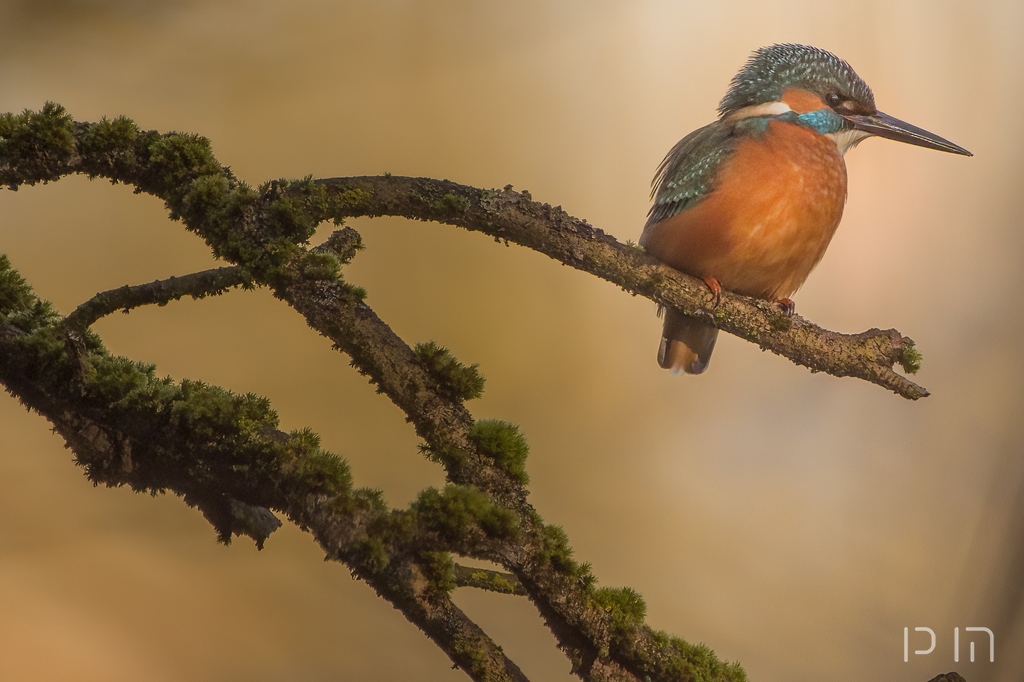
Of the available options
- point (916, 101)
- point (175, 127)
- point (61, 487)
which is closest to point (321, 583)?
point (61, 487)

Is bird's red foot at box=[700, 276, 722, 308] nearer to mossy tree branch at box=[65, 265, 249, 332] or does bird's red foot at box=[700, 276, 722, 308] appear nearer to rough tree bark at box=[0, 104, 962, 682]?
rough tree bark at box=[0, 104, 962, 682]

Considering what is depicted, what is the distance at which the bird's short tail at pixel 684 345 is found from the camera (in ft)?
3.83

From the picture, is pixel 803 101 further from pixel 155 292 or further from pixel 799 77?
pixel 155 292

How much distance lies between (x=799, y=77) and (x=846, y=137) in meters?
0.11

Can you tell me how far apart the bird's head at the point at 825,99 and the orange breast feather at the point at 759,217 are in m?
0.06

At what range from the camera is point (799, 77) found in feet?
3.78

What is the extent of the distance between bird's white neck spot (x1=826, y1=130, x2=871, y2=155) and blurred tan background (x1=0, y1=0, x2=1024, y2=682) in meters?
0.30

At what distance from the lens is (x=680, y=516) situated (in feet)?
4.68

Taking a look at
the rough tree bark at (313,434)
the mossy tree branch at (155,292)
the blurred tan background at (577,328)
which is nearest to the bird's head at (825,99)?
the blurred tan background at (577,328)

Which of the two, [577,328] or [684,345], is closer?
[684,345]

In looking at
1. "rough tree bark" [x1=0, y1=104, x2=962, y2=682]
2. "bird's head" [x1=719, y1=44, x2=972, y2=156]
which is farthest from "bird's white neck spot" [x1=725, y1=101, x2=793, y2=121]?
"rough tree bark" [x1=0, y1=104, x2=962, y2=682]

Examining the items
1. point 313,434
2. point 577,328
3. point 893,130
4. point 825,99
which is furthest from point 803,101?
point 313,434

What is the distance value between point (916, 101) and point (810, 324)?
774 mm

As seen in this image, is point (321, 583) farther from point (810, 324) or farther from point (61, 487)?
point (810, 324)
